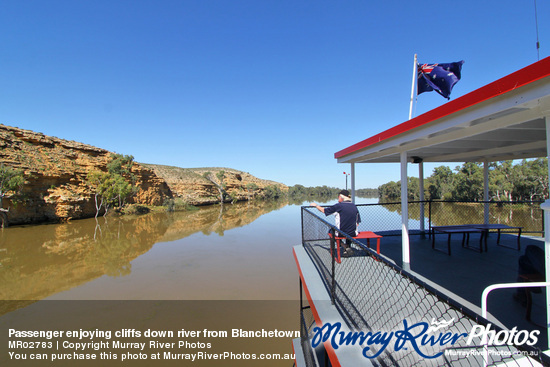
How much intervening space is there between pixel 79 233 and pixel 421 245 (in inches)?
832

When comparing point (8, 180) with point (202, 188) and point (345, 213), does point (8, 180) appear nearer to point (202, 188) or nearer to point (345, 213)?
point (345, 213)

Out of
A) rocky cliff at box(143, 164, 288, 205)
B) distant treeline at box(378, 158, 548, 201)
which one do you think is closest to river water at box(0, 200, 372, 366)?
distant treeline at box(378, 158, 548, 201)

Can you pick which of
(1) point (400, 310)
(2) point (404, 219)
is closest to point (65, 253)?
(2) point (404, 219)

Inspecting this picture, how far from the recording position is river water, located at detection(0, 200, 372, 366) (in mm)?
6082

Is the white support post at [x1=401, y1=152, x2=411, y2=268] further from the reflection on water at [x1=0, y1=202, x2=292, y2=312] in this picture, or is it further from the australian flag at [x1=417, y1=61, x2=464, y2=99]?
the reflection on water at [x1=0, y1=202, x2=292, y2=312]

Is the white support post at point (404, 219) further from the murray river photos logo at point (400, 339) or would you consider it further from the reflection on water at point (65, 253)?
the reflection on water at point (65, 253)

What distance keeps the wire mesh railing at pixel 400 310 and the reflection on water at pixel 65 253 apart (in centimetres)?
947

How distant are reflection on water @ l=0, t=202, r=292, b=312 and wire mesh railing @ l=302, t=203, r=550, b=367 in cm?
947

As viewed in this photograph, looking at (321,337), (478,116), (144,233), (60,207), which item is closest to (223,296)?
(321,337)

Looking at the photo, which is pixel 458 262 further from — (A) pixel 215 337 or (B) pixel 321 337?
(A) pixel 215 337

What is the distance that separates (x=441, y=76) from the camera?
5.61m

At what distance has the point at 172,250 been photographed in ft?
45.1

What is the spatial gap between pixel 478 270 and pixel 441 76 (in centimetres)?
405

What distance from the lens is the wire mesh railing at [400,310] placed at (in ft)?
4.77
